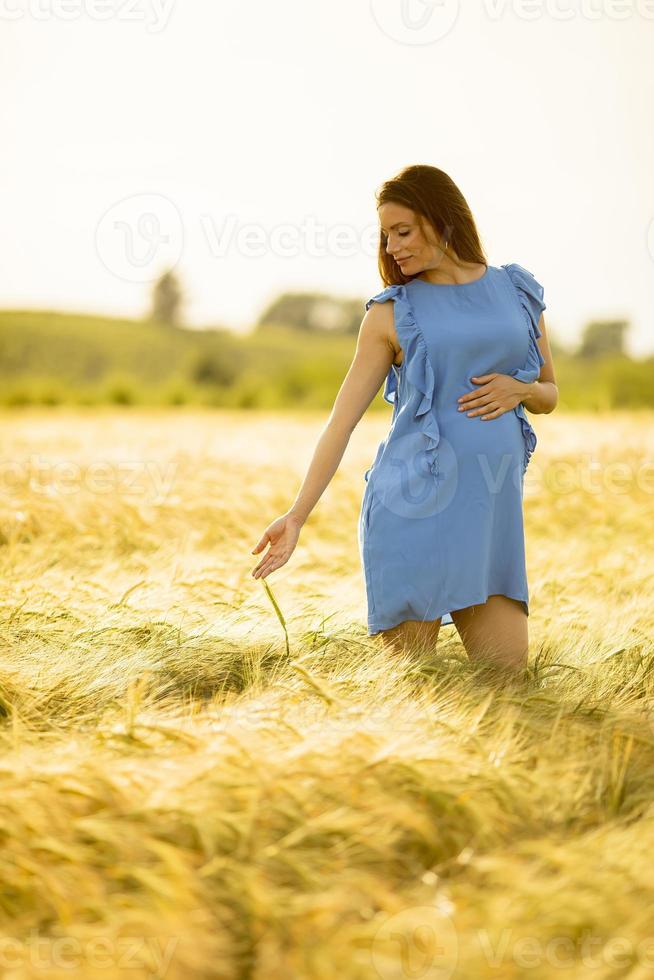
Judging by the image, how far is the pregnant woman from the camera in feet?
8.96

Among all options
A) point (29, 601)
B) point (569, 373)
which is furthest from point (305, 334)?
point (29, 601)

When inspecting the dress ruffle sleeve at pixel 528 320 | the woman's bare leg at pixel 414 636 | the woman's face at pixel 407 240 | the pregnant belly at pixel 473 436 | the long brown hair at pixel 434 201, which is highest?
the long brown hair at pixel 434 201

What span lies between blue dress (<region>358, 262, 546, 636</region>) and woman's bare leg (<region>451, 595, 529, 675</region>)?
8 centimetres

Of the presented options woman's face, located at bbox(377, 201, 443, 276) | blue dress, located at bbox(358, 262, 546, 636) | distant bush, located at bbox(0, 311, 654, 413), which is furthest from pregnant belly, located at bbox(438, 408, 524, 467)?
distant bush, located at bbox(0, 311, 654, 413)

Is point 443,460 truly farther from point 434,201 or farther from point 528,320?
point 434,201

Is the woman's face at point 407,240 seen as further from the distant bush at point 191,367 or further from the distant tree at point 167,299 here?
the distant tree at point 167,299

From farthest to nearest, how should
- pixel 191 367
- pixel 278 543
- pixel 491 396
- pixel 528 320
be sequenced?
Answer: 1. pixel 191 367
2. pixel 528 320
3. pixel 491 396
4. pixel 278 543

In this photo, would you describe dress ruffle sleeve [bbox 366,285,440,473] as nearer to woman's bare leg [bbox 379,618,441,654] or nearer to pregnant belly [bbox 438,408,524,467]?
pregnant belly [bbox 438,408,524,467]

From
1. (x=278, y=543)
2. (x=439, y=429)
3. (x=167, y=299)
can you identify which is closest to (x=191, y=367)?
(x=167, y=299)

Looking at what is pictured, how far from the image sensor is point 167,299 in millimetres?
27344

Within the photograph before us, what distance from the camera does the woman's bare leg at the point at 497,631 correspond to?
284 cm

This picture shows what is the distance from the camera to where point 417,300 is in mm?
2771

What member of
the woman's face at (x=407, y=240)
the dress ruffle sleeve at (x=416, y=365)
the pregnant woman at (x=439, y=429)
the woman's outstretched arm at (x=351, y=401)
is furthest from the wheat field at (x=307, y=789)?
the woman's face at (x=407, y=240)

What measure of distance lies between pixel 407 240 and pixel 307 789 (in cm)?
153
